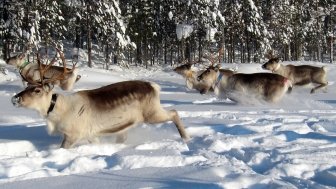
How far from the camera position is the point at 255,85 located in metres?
12.8

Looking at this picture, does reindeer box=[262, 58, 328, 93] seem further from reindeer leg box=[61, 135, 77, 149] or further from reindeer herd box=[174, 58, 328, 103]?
reindeer leg box=[61, 135, 77, 149]

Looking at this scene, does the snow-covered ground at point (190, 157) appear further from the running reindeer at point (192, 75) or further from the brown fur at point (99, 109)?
the running reindeer at point (192, 75)

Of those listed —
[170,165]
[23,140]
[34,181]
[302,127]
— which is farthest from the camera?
[302,127]

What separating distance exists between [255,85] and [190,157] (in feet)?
25.4

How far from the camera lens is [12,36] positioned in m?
32.3

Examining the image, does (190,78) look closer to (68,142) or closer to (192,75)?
(192,75)

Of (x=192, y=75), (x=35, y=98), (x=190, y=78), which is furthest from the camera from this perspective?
(x=192, y=75)

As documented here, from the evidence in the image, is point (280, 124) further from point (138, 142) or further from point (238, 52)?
point (238, 52)

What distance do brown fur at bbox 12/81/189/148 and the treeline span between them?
1894 centimetres

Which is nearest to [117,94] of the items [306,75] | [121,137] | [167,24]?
[121,137]

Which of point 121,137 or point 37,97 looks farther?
point 121,137

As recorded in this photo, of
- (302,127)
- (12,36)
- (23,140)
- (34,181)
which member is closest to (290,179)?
(34,181)

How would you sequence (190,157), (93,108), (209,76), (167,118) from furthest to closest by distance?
(209,76), (167,118), (93,108), (190,157)

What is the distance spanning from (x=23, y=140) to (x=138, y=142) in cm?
163
